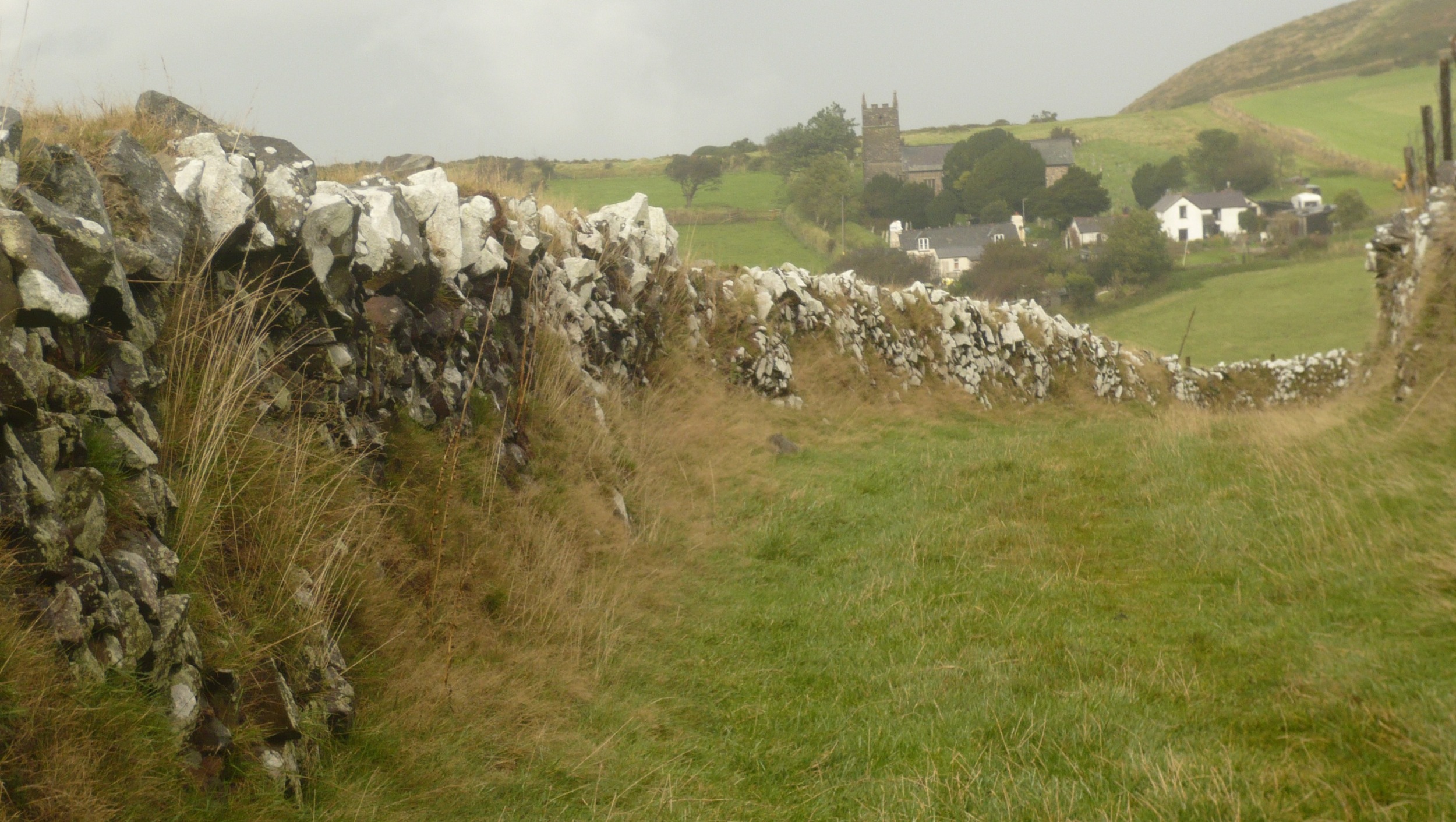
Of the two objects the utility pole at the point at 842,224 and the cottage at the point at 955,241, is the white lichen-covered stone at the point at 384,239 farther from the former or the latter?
the cottage at the point at 955,241

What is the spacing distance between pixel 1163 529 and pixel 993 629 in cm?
245

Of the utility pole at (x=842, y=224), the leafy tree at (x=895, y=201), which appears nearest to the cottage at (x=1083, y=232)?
the leafy tree at (x=895, y=201)

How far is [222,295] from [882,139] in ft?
337

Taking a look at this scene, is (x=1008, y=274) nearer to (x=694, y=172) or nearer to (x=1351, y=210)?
(x=694, y=172)

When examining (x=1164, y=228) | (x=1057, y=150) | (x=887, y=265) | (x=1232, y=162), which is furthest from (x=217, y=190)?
(x=1057, y=150)

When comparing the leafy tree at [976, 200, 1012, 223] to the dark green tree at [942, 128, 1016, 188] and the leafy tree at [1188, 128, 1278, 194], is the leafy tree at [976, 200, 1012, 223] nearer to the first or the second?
the dark green tree at [942, 128, 1016, 188]

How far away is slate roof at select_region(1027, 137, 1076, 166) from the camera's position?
9462 centimetres

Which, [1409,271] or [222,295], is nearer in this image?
[222,295]

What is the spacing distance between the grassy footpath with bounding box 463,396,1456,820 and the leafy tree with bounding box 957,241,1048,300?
122 feet

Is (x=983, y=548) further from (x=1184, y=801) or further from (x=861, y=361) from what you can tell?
(x=861, y=361)

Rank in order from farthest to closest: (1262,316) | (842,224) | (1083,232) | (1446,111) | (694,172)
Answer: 1. (1083,232)
2. (694,172)
3. (842,224)
4. (1262,316)
5. (1446,111)

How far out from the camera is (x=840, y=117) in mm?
98562

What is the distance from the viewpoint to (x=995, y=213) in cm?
7412

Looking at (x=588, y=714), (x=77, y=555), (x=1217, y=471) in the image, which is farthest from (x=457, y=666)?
(x=1217, y=471)
